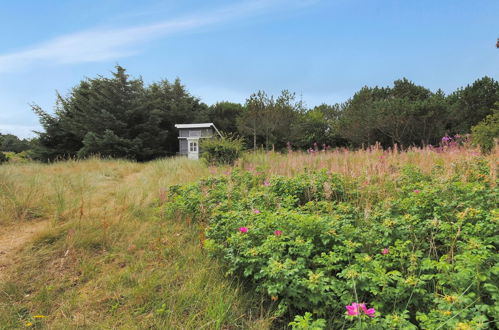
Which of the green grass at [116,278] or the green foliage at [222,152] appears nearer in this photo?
the green grass at [116,278]

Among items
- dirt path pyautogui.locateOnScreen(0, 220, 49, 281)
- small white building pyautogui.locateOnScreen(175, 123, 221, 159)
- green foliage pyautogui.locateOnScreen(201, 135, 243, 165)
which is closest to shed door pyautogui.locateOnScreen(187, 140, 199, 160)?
small white building pyautogui.locateOnScreen(175, 123, 221, 159)

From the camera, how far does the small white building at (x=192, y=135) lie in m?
16.0

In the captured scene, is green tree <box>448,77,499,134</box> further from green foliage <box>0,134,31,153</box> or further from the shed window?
green foliage <box>0,134,31,153</box>

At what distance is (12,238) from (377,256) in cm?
357

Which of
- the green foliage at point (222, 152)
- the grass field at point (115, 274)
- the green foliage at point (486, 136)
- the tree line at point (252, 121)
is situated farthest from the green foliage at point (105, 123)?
the green foliage at point (486, 136)

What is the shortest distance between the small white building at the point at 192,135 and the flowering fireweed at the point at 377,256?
13297 mm

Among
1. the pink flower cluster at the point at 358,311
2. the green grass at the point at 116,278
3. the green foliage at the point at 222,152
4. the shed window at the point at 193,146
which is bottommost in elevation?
the green grass at the point at 116,278

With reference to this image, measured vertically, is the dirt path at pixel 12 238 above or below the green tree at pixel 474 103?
below

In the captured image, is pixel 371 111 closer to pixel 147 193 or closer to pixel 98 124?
pixel 147 193

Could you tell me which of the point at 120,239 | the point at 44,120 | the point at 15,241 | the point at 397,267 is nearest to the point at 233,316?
the point at 397,267

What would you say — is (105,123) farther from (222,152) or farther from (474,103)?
(474,103)

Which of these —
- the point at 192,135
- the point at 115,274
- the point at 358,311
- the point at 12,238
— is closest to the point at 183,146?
the point at 192,135

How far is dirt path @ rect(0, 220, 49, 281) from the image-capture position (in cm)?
234

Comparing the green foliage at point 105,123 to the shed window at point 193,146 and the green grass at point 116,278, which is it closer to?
the shed window at point 193,146
